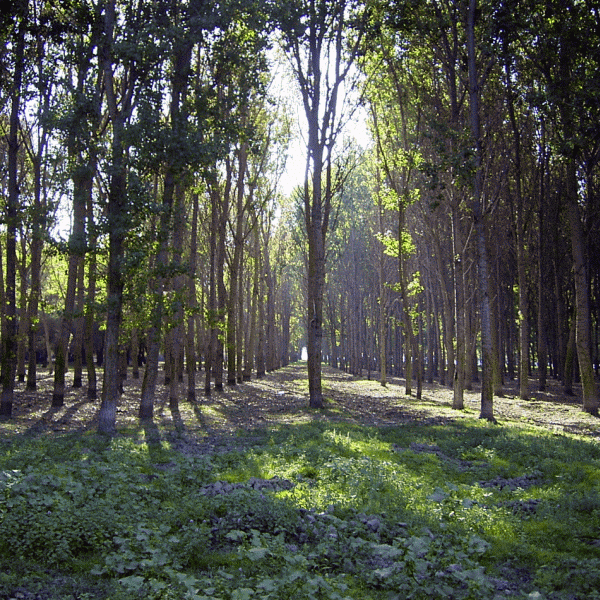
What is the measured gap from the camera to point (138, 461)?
11.1m

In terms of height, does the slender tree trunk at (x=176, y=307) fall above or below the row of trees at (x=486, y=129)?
below

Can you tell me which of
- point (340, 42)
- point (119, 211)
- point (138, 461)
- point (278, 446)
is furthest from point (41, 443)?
point (340, 42)

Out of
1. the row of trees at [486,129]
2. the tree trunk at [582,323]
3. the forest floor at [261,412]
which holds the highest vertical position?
the row of trees at [486,129]

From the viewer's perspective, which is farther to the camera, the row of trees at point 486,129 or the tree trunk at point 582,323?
the tree trunk at point 582,323

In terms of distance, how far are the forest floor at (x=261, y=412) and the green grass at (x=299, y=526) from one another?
5149 mm

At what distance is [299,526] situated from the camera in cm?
766

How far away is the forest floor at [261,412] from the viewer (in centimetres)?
1770

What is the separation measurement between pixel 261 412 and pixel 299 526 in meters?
14.5

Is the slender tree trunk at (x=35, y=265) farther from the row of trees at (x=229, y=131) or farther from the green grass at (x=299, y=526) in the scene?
the green grass at (x=299, y=526)

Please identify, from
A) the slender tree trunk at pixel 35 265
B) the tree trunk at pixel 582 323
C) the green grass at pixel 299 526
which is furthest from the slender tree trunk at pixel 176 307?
the tree trunk at pixel 582 323

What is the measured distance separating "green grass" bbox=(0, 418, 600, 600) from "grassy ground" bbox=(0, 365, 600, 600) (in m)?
0.02

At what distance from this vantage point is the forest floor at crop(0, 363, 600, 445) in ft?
58.1

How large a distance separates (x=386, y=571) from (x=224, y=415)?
15151mm

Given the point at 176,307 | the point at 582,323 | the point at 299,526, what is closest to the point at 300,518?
the point at 299,526
